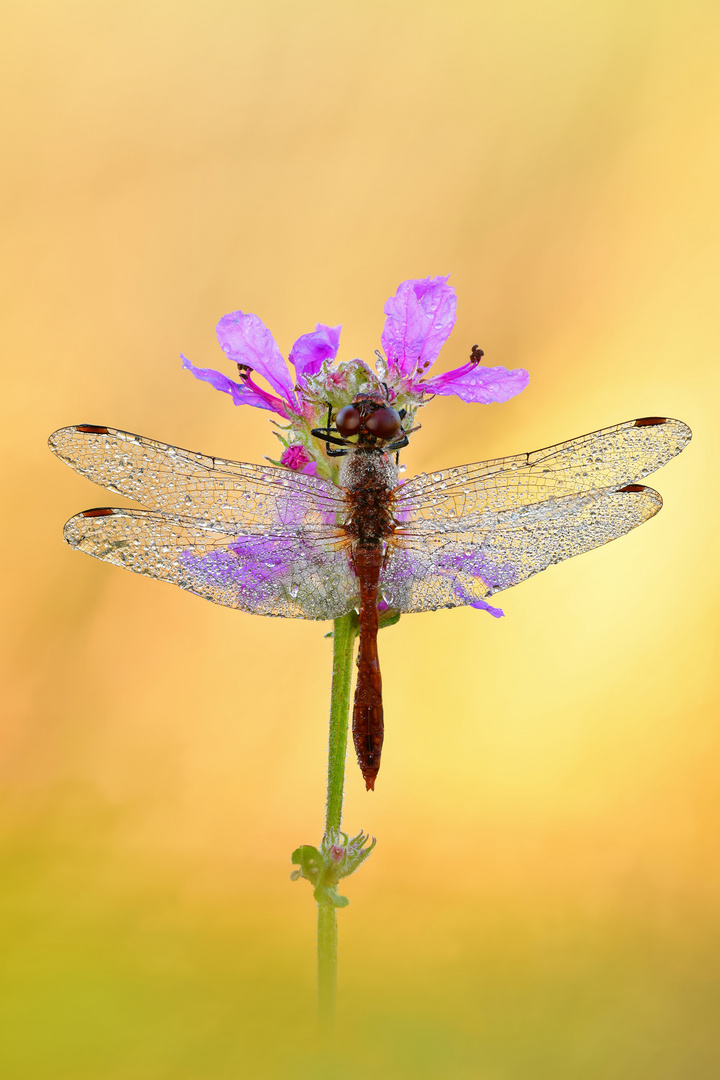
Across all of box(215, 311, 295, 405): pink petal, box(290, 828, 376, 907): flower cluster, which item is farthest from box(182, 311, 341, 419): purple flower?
box(290, 828, 376, 907): flower cluster

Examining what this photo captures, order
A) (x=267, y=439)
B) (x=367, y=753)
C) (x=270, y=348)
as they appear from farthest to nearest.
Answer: (x=267, y=439)
(x=270, y=348)
(x=367, y=753)

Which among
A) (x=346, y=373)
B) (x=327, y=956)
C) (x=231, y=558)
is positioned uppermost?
(x=346, y=373)

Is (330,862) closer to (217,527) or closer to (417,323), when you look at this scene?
(217,527)

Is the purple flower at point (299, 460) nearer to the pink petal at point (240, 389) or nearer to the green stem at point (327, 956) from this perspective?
the pink petal at point (240, 389)

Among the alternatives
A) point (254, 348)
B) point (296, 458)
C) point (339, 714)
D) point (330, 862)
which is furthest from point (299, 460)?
point (330, 862)

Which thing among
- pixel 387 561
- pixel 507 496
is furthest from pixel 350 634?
pixel 507 496

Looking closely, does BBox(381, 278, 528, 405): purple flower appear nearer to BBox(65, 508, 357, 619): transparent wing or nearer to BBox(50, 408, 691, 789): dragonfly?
BBox(50, 408, 691, 789): dragonfly

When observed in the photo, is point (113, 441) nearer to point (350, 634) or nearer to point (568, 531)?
point (350, 634)
